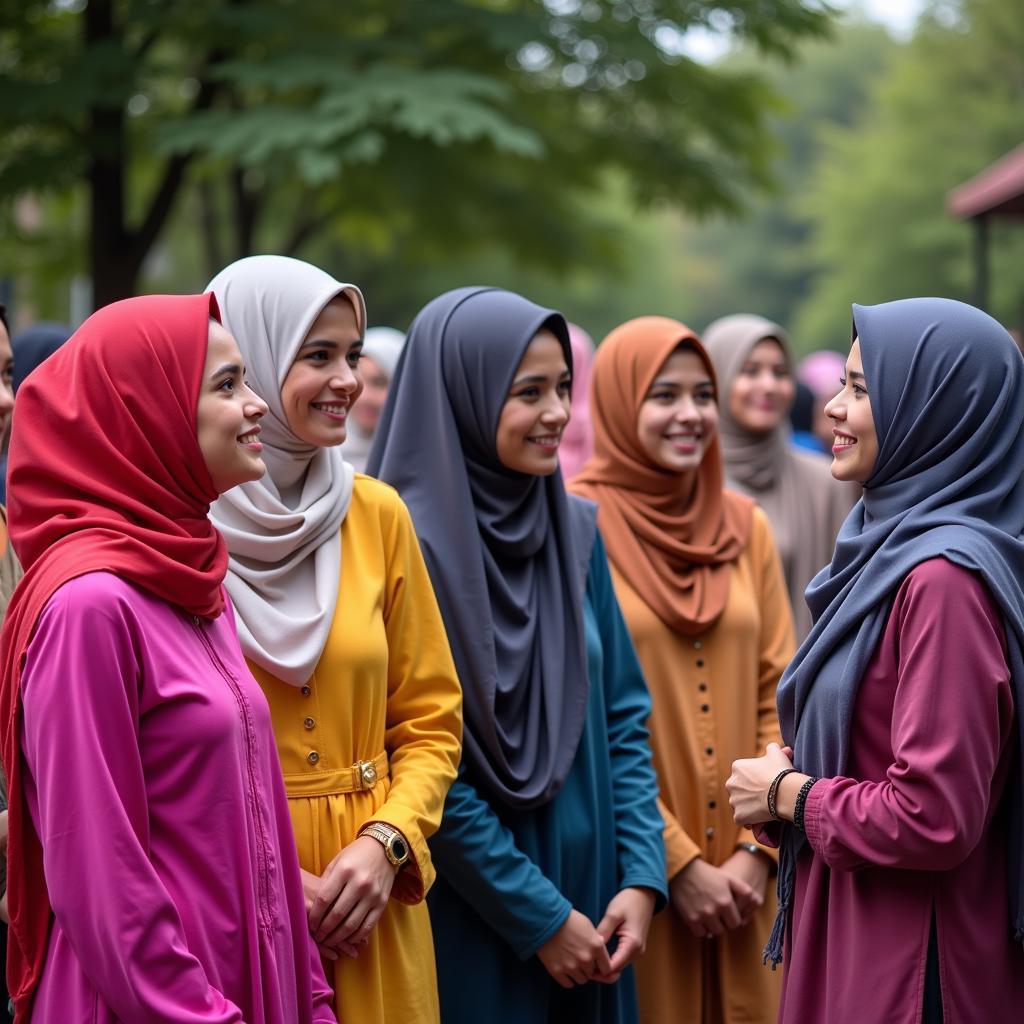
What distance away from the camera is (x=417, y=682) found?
11.0ft

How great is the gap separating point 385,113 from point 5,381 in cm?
621

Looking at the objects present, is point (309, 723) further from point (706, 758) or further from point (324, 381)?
point (706, 758)

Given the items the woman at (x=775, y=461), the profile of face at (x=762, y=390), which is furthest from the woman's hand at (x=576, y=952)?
the profile of face at (x=762, y=390)

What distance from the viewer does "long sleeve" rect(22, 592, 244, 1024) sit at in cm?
231

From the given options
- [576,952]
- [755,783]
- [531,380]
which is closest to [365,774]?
[576,952]

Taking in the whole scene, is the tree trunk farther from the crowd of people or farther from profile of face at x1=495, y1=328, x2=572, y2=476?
profile of face at x1=495, y1=328, x2=572, y2=476

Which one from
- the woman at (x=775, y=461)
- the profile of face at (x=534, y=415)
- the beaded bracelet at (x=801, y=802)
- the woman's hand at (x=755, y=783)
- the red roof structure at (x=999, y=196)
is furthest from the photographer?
the red roof structure at (x=999, y=196)

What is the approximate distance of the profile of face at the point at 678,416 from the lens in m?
4.37

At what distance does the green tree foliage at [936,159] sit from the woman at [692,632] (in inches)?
794

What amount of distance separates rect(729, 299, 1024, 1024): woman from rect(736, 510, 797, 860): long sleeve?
1100 millimetres

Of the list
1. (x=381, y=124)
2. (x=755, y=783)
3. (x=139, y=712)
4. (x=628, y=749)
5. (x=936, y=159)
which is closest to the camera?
(x=139, y=712)

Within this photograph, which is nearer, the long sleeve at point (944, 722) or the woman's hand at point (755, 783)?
the long sleeve at point (944, 722)

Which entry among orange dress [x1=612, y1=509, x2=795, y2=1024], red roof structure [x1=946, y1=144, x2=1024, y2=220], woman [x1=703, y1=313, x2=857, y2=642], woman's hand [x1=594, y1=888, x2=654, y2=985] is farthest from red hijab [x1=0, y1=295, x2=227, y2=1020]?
red roof structure [x1=946, y1=144, x2=1024, y2=220]

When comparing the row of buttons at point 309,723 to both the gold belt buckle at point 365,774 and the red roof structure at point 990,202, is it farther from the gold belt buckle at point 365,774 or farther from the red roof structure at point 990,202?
the red roof structure at point 990,202
